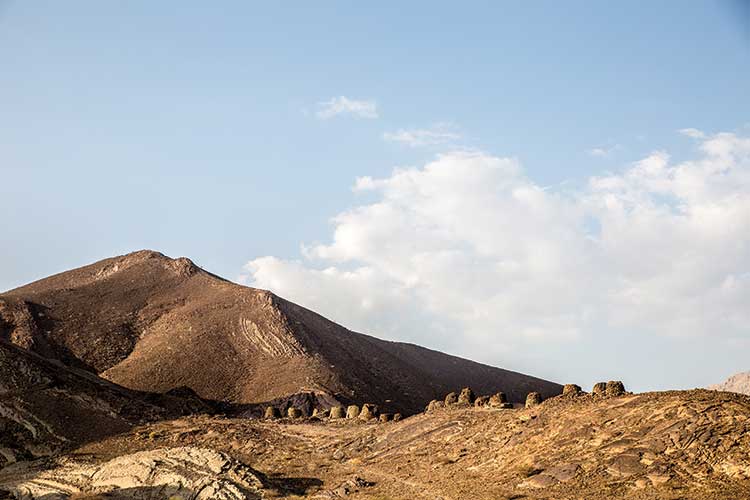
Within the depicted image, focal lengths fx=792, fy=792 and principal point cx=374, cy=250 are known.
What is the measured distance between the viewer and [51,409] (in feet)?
171

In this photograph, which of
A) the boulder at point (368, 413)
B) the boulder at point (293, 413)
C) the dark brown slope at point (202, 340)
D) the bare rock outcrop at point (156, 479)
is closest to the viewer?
the bare rock outcrop at point (156, 479)

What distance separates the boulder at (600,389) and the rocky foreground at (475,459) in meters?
0.13

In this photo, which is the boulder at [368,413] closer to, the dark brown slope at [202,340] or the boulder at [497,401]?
the boulder at [497,401]

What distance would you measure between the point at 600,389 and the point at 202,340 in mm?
55707

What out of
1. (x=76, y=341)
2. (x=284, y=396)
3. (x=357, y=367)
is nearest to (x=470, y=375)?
(x=357, y=367)

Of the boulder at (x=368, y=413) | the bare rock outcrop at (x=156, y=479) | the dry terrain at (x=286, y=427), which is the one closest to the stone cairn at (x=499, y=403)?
Result: the dry terrain at (x=286, y=427)

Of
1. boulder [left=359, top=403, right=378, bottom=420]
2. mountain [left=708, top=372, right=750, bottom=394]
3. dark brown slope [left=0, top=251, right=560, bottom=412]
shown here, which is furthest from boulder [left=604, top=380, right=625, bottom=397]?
mountain [left=708, top=372, right=750, bottom=394]

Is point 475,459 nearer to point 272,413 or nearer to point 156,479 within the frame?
point 156,479

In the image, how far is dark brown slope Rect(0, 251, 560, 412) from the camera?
265 ft

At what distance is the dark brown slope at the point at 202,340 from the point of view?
8092 cm

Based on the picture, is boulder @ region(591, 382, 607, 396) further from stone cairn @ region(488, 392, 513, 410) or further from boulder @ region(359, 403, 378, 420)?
boulder @ region(359, 403, 378, 420)

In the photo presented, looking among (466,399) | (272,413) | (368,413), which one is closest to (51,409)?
(272,413)

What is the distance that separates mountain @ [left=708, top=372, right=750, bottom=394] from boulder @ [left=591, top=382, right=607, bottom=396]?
193ft

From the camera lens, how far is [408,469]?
127 ft
